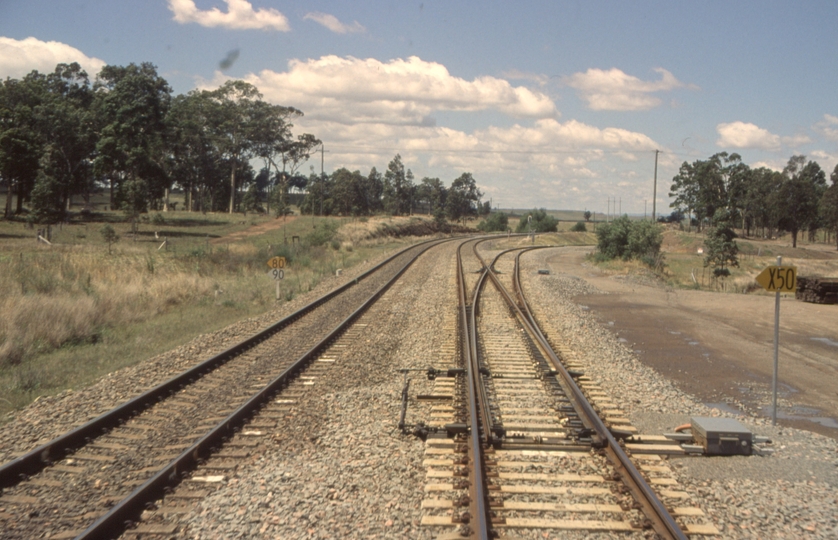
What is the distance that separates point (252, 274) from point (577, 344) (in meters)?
17.6

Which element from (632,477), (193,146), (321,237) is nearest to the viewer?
(632,477)

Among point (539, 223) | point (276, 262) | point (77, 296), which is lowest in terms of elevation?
point (77, 296)

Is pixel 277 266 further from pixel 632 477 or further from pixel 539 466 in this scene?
pixel 632 477

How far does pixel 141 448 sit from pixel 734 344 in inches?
543

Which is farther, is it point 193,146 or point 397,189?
point 397,189

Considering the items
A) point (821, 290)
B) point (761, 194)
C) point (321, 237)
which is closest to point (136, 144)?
point (321, 237)

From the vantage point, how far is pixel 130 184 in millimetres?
48969

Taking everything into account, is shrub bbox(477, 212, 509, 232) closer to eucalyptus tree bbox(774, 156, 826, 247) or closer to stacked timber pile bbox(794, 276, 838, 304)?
eucalyptus tree bbox(774, 156, 826, 247)

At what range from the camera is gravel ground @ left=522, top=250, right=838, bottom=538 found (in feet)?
19.1

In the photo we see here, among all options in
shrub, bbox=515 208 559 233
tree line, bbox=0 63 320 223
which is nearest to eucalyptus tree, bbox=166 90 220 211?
tree line, bbox=0 63 320 223

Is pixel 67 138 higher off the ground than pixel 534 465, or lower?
higher

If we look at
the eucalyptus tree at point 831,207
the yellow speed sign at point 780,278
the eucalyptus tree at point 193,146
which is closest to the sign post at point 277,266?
the yellow speed sign at point 780,278

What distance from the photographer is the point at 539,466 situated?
6887mm

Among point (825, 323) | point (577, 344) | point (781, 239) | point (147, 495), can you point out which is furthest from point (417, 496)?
point (781, 239)
